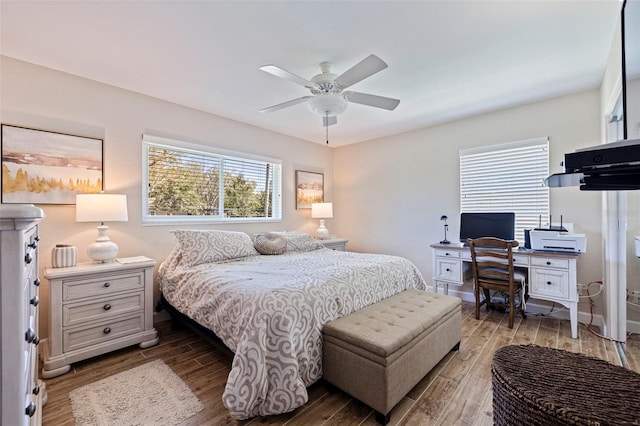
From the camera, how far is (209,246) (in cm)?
291

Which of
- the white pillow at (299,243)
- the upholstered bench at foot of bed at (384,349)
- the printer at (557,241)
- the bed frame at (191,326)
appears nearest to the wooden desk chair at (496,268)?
the printer at (557,241)

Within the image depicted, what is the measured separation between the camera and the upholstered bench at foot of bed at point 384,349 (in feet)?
5.33

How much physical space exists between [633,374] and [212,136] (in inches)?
162

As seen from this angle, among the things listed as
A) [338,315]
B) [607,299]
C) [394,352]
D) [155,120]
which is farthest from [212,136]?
[607,299]

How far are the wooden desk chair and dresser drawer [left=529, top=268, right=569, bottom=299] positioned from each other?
119 mm

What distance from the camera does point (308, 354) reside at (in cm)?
181

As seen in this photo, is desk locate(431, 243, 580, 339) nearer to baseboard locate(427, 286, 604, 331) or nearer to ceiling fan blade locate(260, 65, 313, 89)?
baseboard locate(427, 286, 604, 331)

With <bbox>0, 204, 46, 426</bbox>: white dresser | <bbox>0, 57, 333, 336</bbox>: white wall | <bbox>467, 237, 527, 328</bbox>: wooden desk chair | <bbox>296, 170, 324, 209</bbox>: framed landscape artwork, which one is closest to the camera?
<bbox>0, 204, 46, 426</bbox>: white dresser

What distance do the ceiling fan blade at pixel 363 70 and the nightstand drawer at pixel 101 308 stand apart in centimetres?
260

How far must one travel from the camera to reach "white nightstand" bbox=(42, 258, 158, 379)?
2.16 metres

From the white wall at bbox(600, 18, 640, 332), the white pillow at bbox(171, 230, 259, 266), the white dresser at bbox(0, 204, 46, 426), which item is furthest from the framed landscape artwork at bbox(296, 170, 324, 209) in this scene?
the white dresser at bbox(0, 204, 46, 426)

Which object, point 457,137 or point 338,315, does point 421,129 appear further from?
point 338,315

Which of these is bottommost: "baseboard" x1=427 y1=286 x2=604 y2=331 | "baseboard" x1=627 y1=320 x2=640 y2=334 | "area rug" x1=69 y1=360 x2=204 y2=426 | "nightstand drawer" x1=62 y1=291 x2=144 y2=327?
"area rug" x1=69 y1=360 x2=204 y2=426

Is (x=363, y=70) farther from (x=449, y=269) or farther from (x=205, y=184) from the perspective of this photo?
(x=449, y=269)
